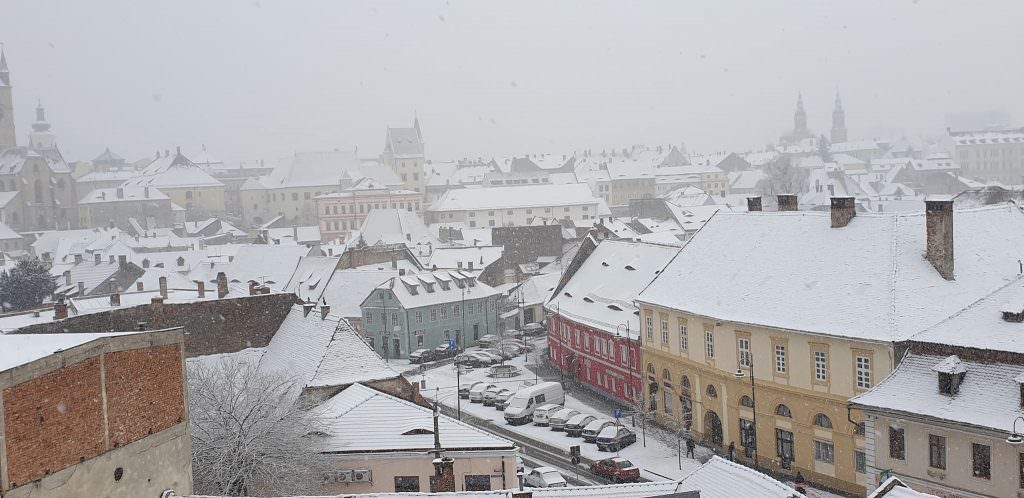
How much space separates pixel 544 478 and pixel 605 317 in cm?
1523

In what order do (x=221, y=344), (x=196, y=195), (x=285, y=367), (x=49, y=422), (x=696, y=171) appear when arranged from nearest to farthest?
1. (x=49, y=422)
2. (x=285, y=367)
3. (x=221, y=344)
4. (x=196, y=195)
5. (x=696, y=171)

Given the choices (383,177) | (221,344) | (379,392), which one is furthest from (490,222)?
(379,392)

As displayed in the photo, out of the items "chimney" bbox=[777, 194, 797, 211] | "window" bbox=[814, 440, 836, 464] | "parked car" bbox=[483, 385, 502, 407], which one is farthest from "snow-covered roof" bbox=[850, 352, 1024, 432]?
"parked car" bbox=[483, 385, 502, 407]

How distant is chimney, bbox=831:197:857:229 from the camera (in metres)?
32.7

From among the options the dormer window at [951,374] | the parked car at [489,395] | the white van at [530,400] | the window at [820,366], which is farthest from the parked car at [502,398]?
the dormer window at [951,374]

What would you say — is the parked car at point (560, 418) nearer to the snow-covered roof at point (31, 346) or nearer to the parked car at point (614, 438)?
the parked car at point (614, 438)

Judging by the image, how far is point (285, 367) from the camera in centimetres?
3416

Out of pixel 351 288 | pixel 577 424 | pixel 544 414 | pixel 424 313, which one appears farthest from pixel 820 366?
pixel 351 288

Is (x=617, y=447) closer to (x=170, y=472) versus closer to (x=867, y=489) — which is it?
(x=867, y=489)

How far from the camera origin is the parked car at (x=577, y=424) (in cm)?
3666

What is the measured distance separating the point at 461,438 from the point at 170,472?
12.6 m

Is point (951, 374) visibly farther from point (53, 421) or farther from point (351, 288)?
point (351, 288)

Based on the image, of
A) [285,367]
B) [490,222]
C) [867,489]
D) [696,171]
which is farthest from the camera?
[696,171]

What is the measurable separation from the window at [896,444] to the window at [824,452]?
12.4 ft
